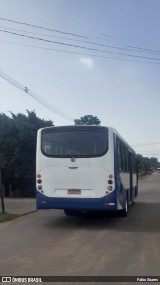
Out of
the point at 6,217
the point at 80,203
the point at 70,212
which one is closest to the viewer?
the point at 80,203

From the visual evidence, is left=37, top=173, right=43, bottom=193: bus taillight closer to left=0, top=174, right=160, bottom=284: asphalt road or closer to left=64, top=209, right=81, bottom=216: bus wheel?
left=0, top=174, right=160, bottom=284: asphalt road

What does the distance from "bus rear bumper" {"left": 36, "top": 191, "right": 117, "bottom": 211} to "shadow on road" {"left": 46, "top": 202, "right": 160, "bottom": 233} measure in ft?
2.15

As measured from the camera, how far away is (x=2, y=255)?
28.0ft

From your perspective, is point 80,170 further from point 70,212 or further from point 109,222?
point 70,212

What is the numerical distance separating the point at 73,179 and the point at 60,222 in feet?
6.57

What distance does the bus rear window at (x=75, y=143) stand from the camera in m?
13.1

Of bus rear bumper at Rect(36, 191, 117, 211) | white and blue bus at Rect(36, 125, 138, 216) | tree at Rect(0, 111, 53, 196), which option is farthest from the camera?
tree at Rect(0, 111, 53, 196)

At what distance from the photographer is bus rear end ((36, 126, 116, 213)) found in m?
12.8

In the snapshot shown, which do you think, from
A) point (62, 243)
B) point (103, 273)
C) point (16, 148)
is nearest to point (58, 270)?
point (103, 273)

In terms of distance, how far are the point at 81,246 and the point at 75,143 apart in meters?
4.41

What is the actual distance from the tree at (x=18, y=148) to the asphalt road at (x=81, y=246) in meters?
12.9

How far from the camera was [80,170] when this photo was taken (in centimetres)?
1302

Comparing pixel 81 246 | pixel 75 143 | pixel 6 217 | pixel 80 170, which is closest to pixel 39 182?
pixel 80 170

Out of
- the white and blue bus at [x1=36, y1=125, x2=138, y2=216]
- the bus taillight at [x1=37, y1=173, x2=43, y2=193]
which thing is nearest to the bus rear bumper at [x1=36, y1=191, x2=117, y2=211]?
the white and blue bus at [x1=36, y1=125, x2=138, y2=216]
